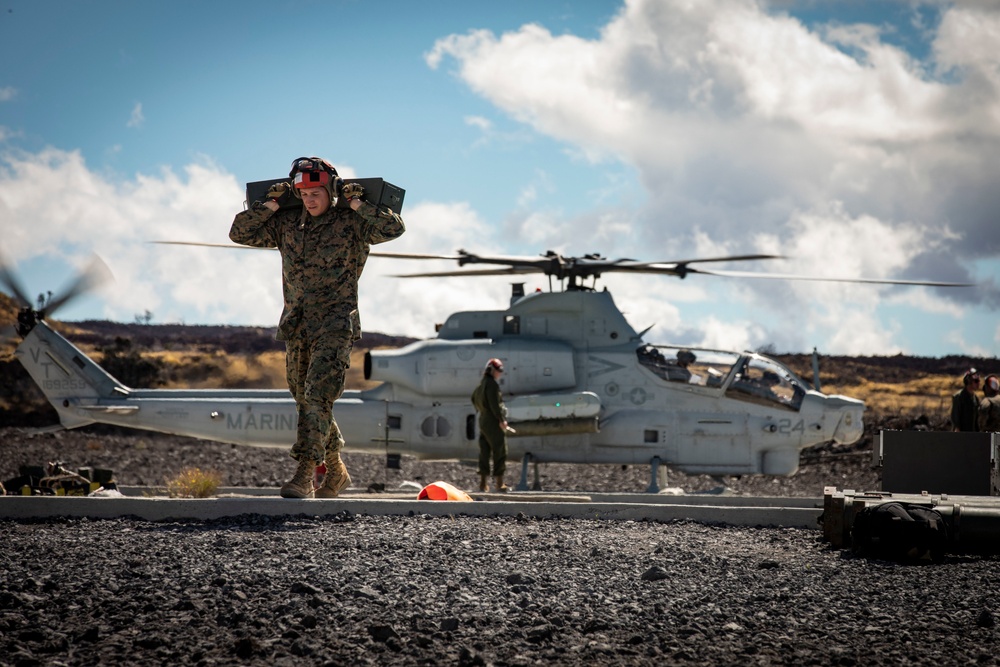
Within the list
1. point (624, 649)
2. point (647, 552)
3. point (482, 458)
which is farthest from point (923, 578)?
point (482, 458)

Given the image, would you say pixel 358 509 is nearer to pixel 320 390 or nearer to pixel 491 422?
pixel 320 390

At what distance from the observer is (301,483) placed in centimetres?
766

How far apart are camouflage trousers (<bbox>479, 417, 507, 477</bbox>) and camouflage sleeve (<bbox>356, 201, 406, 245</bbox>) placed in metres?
5.19

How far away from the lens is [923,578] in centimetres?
542

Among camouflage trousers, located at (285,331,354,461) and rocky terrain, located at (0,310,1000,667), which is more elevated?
camouflage trousers, located at (285,331,354,461)

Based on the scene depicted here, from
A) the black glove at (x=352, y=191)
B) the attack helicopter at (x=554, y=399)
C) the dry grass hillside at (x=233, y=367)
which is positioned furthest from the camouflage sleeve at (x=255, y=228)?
the dry grass hillside at (x=233, y=367)

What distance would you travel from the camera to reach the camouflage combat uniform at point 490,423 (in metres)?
12.5

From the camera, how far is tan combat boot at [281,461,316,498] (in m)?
7.63

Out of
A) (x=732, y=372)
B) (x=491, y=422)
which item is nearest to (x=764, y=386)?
(x=732, y=372)

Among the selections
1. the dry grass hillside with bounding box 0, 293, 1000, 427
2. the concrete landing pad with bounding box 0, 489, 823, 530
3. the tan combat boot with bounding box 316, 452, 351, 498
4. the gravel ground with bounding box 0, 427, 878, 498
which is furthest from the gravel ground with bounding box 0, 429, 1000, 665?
the dry grass hillside with bounding box 0, 293, 1000, 427

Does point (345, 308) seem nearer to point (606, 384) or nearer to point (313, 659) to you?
point (313, 659)

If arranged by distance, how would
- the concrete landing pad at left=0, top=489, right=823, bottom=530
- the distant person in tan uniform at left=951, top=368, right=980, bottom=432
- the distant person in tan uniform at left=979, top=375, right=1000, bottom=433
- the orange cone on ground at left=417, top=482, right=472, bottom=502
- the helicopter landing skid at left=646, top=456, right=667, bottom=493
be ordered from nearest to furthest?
the concrete landing pad at left=0, top=489, right=823, bottom=530 → the orange cone on ground at left=417, top=482, right=472, bottom=502 → the distant person in tan uniform at left=979, top=375, right=1000, bottom=433 → the distant person in tan uniform at left=951, top=368, right=980, bottom=432 → the helicopter landing skid at left=646, top=456, right=667, bottom=493

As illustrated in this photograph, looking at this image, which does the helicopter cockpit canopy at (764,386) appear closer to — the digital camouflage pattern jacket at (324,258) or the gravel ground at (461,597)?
the gravel ground at (461,597)

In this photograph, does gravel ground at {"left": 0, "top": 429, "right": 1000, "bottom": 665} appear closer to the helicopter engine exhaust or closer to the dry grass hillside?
the helicopter engine exhaust
